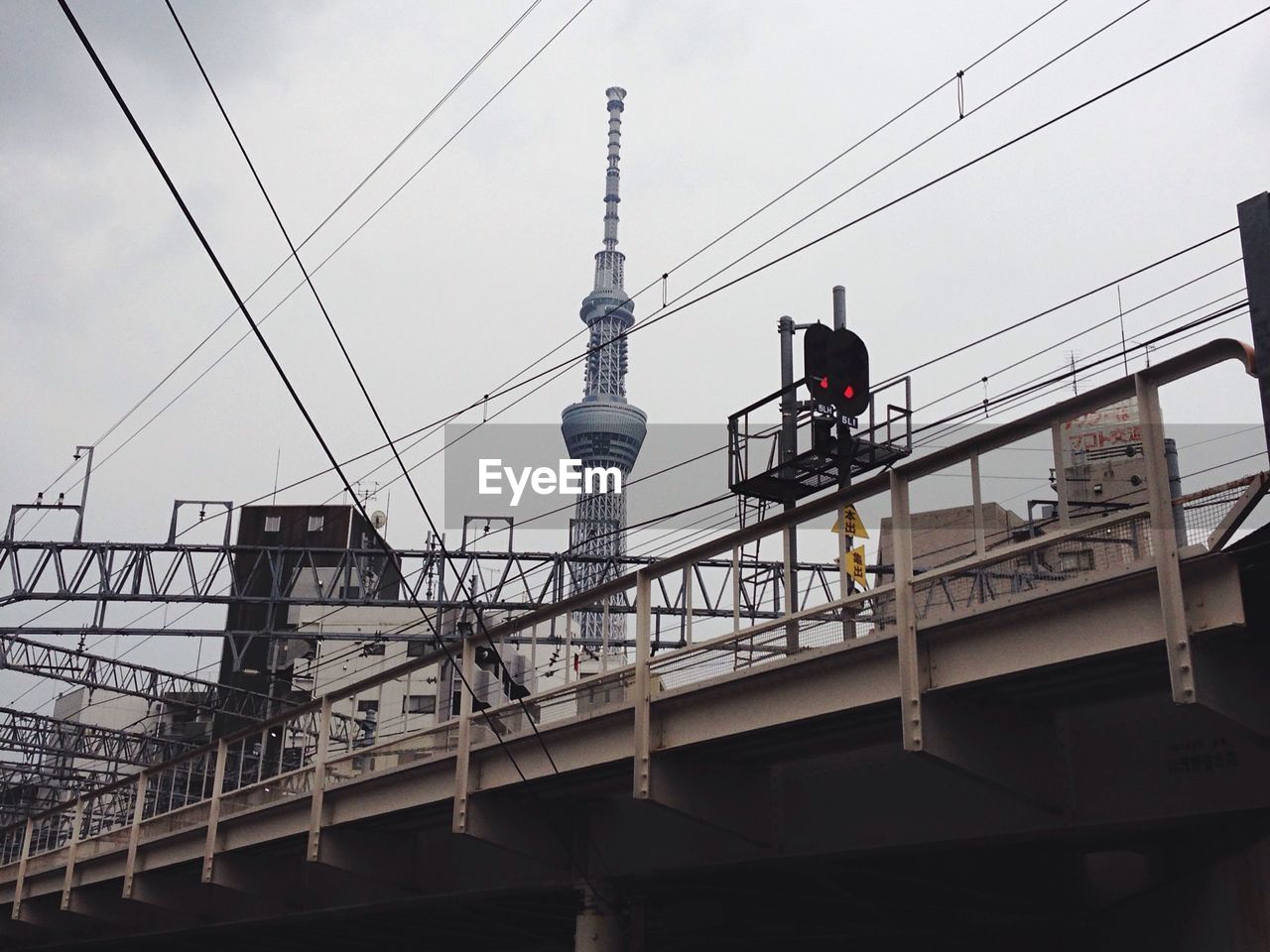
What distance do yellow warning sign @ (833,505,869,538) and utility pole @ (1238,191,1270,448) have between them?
435 cm

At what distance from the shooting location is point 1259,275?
29.8 ft

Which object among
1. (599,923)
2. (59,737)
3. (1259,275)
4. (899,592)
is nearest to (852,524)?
(899,592)

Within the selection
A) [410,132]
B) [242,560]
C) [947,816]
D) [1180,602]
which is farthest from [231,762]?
[1180,602]

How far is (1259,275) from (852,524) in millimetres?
5392

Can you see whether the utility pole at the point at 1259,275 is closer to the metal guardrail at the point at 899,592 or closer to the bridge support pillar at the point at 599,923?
the metal guardrail at the point at 899,592

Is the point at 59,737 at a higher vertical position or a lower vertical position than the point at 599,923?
higher

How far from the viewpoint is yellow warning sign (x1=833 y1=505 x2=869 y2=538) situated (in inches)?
492

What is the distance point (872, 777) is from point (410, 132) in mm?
13544

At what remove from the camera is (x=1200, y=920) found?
11500mm

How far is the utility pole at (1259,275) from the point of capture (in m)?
8.68

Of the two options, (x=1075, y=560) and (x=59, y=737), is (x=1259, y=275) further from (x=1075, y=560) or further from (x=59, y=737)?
(x=59, y=737)

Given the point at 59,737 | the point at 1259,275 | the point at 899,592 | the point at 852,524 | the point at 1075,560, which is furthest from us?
the point at 59,737

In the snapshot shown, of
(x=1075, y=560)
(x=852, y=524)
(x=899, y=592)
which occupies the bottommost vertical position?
→ (x=899, y=592)

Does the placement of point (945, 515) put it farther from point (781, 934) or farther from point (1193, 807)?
point (1193, 807)
